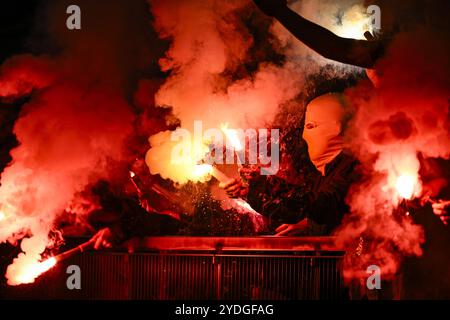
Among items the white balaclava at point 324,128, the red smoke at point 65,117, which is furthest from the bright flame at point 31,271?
the white balaclava at point 324,128

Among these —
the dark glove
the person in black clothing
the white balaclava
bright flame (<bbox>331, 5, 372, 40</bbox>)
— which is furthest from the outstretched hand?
bright flame (<bbox>331, 5, 372, 40</bbox>)

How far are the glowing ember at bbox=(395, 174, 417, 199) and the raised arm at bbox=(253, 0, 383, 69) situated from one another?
1.50m

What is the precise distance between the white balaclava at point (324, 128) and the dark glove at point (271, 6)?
138 centimetres

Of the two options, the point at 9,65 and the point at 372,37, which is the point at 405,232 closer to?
the point at 372,37

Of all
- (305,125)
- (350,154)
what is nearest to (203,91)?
(305,125)

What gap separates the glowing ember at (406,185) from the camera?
684 cm

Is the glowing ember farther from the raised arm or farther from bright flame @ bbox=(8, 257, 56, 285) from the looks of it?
bright flame @ bbox=(8, 257, 56, 285)

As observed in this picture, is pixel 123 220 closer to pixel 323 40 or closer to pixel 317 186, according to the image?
pixel 317 186

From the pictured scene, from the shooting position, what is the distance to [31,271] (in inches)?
299

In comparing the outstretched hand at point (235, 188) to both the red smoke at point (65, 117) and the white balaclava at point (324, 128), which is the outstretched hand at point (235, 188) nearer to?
the white balaclava at point (324, 128)

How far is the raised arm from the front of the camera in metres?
6.99

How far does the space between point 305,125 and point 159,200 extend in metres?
2.39

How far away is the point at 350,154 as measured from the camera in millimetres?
7348
